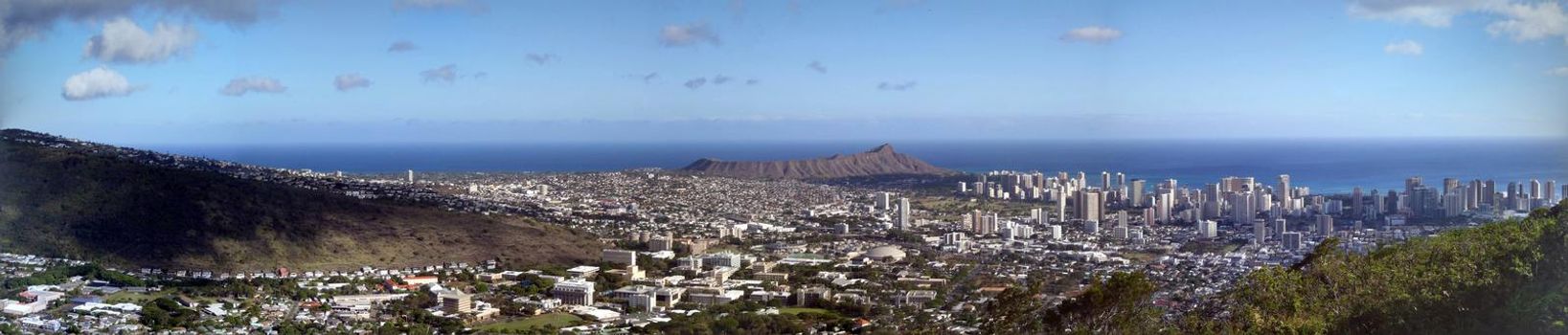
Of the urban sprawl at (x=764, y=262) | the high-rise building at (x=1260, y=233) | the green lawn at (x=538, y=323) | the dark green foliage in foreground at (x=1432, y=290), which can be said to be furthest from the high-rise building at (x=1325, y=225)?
the green lawn at (x=538, y=323)

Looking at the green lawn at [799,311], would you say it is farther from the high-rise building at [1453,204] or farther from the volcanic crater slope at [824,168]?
the volcanic crater slope at [824,168]

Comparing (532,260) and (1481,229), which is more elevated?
(1481,229)

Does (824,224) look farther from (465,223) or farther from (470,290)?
(470,290)

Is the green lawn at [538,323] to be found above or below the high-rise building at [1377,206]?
below

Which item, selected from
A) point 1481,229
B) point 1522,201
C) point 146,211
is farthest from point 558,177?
point 1481,229

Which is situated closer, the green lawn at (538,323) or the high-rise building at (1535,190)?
the green lawn at (538,323)
